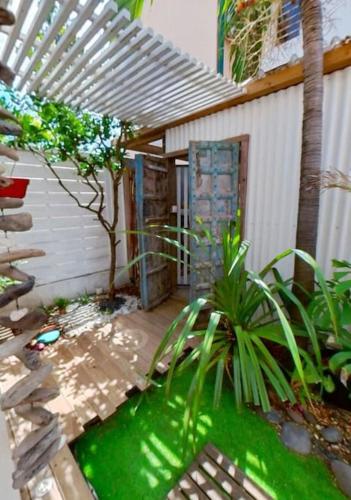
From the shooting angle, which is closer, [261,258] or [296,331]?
[296,331]

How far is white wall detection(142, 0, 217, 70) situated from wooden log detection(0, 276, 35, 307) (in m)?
4.61

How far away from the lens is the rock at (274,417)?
5.00 feet

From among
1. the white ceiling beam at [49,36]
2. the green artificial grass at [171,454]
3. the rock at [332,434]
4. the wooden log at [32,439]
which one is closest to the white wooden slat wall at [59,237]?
the white ceiling beam at [49,36]

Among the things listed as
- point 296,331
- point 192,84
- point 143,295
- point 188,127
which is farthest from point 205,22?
point 296,331

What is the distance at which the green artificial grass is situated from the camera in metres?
1.17

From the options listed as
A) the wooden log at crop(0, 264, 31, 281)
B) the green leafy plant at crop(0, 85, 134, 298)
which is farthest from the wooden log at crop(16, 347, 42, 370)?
the green leafy plant at crop(0, 85, 134, 298)

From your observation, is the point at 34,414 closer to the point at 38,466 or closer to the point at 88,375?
the point at 38,466

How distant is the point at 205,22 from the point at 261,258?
4.85m

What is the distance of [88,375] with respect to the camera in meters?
1.84

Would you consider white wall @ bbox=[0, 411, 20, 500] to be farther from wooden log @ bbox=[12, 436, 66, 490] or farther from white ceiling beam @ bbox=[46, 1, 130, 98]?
white ceiling beam @ bbox=[46, 1, 130, 98]

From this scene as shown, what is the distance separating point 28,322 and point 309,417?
6.16 ft

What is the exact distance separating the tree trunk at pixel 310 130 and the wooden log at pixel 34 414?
5.67 ft

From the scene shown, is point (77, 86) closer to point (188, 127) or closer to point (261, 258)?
point (188, 127)

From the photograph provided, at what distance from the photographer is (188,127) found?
9.34 ft
